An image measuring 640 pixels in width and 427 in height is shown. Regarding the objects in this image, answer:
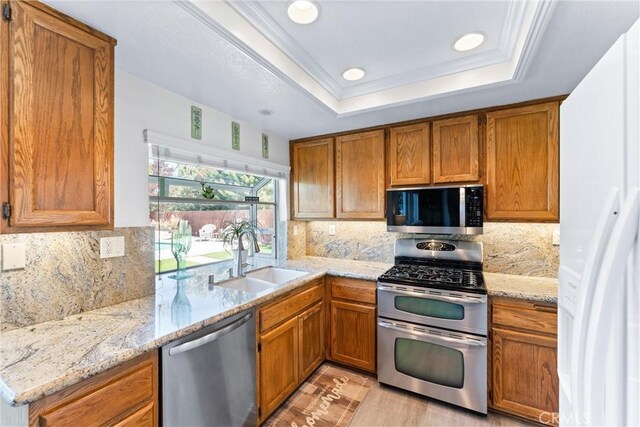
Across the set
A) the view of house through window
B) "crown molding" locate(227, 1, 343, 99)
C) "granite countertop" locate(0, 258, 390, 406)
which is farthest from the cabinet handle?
the view of house through window

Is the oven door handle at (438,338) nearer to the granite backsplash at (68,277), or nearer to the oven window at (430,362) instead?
the oven window at (430,362)

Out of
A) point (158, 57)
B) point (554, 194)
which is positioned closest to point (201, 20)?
point (158, 57)

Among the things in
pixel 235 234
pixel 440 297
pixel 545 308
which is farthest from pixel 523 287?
pixel 235 234

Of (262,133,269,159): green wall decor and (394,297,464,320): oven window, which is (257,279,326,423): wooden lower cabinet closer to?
(394,297,464,320): oven window

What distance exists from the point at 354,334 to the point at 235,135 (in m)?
2.04

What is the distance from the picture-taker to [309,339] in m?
2.36

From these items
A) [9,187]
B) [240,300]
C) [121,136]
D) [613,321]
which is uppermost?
[121,136]

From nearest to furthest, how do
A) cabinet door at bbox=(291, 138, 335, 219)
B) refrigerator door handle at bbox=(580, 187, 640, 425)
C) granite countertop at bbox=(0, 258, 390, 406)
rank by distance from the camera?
refrigerator door handle at bbox=(580, 187, 640, 425), granite countertop at bbox=(0, 258, 390, 406), cabinet door at bbox=(291, 138, 335, 219)

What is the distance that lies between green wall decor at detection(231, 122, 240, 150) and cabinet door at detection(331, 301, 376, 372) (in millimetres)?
1658

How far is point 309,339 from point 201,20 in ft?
7.37

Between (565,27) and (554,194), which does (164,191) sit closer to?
(565,27)

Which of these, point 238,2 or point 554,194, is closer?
point 238,2

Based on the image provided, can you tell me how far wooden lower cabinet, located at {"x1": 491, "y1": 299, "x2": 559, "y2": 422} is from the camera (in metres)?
1.82

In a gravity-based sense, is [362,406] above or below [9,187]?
below
